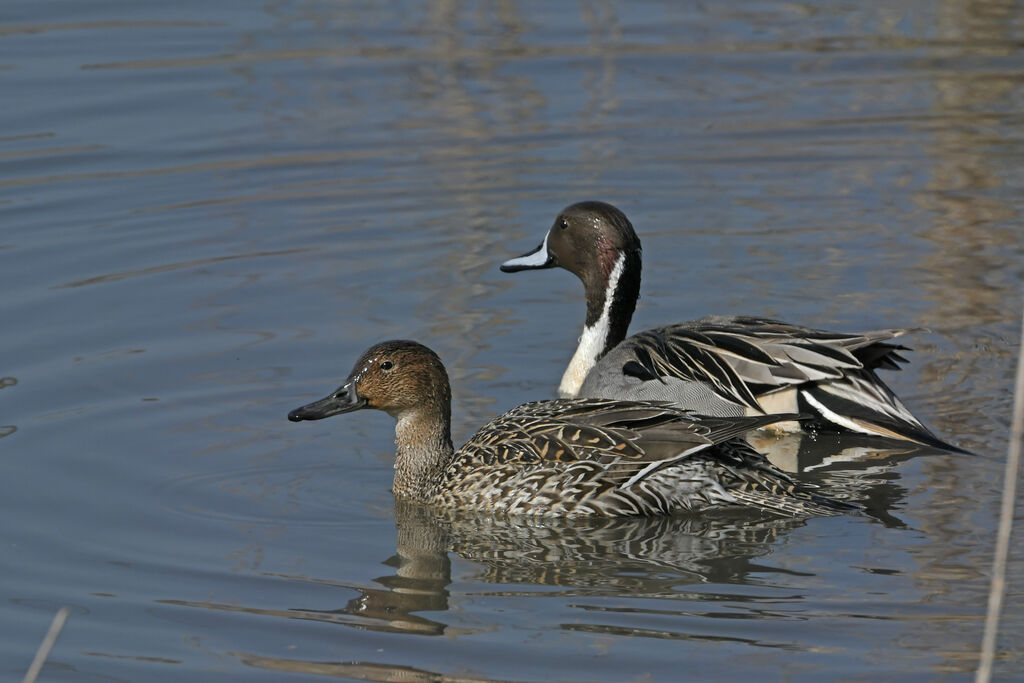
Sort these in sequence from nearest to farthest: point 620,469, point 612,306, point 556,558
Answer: point 556,558 → point 620,469 → point 612,306

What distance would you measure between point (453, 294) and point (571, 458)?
2951 millimetres

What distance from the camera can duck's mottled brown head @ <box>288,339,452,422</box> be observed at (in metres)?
7.83

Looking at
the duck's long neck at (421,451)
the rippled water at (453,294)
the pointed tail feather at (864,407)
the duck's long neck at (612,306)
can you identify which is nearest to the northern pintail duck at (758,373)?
the pointed tail feather at (864,407)

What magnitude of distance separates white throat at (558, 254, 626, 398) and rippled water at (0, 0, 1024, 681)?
0.42 ft

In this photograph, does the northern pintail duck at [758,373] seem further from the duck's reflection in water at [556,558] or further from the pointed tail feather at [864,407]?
the duck's reflection in water at [556,558]

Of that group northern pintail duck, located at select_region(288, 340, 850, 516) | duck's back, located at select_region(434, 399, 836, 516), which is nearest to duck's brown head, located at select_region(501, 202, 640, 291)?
northern pintail duck, located at select_region(288, 340, 850, 516)

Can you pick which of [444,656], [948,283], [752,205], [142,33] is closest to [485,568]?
[444,656]

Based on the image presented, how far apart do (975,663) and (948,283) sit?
481cm

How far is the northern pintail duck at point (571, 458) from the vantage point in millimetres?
7434

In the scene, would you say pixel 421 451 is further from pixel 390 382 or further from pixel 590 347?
pixel 590 347

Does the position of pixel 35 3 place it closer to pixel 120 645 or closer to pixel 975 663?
pixel 120 645

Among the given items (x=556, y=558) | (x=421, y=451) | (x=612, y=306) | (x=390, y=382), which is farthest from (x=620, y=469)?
(x=612, y=306)

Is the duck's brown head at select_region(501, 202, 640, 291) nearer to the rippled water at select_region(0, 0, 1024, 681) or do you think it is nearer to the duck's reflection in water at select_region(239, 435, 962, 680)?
the rippled water at select_region(0, 0, 1024, 681)

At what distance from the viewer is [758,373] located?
8.55 meters
